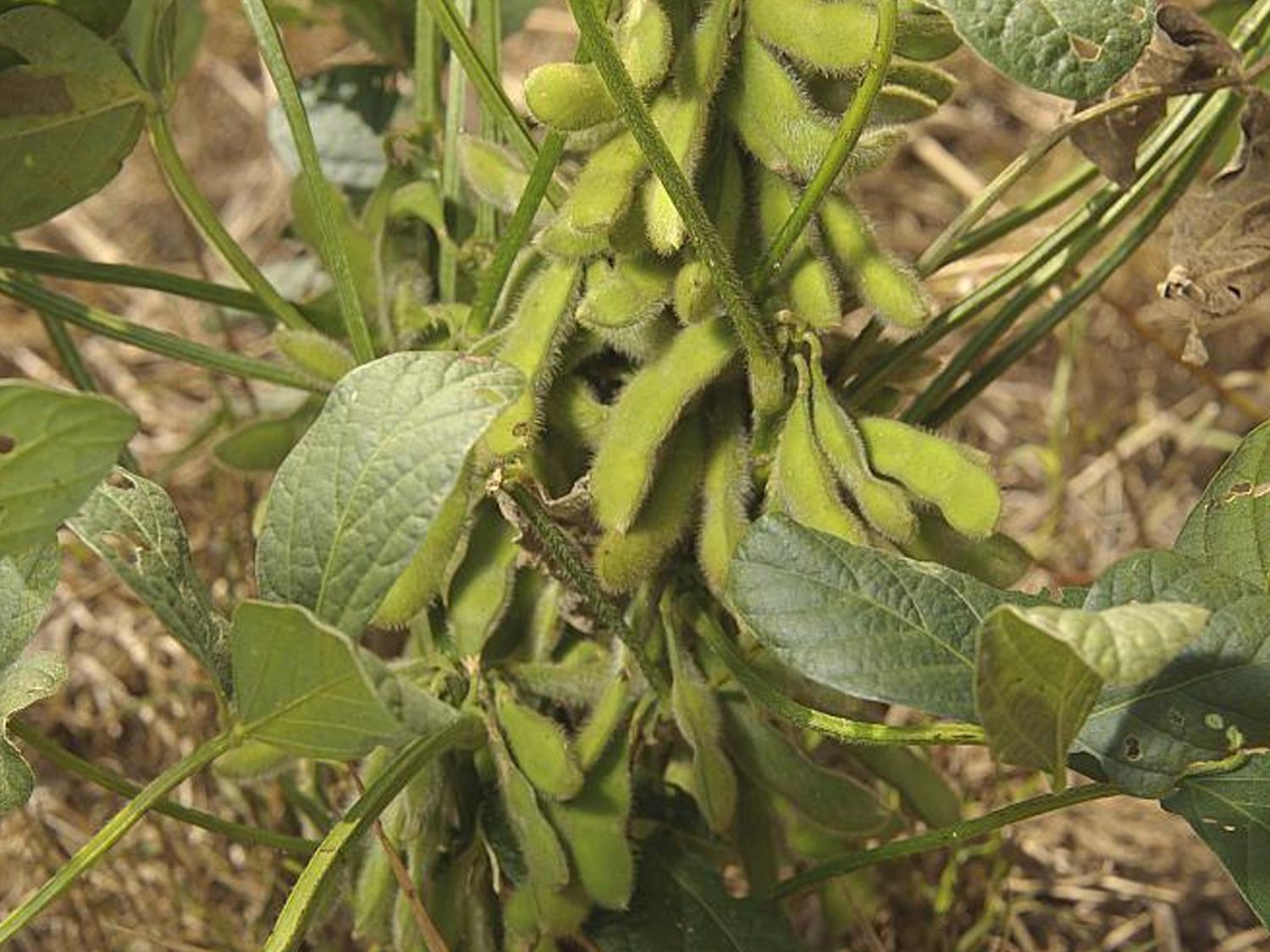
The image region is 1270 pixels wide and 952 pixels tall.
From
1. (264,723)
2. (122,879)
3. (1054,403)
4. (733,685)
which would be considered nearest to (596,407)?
(733,685)

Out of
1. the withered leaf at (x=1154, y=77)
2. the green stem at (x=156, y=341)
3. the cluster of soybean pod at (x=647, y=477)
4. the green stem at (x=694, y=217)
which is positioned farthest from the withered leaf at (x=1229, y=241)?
the green stem at (x=156, y=341)

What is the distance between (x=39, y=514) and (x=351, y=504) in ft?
0.45

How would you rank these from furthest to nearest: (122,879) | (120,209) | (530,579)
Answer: (120,209)
(122,879)
(530,579)

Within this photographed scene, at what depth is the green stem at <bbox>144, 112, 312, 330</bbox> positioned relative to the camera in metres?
1.08

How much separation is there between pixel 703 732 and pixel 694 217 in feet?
1.06

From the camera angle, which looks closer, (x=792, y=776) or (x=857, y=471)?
(x=857, y=471)

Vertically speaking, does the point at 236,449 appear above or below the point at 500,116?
below

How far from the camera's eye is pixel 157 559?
0.83 metres

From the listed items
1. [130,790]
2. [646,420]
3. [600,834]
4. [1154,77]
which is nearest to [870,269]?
[646,420]

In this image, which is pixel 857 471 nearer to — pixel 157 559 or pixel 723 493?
pixel 723 493

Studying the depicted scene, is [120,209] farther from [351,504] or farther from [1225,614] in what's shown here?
[1225,614]

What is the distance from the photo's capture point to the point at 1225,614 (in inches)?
31.5

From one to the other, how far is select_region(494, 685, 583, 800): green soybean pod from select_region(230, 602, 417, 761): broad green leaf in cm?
22

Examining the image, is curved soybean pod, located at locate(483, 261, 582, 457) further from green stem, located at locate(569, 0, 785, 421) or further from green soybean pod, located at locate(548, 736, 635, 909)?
green soybean pod, located at locate(548, 736, 635, 909)
